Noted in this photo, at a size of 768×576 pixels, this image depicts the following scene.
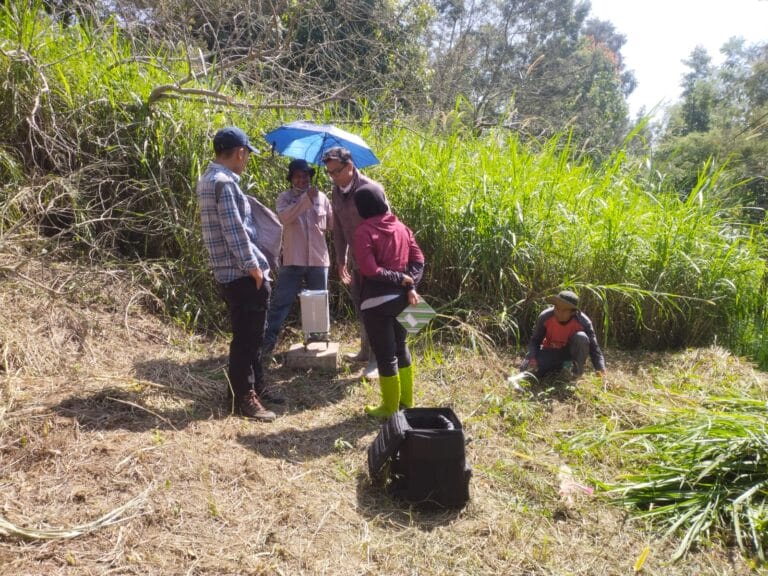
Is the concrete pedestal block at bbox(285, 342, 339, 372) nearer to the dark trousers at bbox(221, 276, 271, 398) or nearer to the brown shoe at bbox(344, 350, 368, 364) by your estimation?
the brown shoe at bbox(344, 350, 368, 364)

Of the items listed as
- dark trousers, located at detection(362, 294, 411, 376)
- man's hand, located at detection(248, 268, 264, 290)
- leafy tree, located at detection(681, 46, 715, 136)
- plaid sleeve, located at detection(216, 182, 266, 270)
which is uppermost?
leafy tree, located at detection(681, 46, 715, 136)

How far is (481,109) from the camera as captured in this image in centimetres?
973

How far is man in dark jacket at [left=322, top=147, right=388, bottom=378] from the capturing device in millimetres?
3260

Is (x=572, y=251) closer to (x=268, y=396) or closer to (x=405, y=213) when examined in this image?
(x=405, y=213)

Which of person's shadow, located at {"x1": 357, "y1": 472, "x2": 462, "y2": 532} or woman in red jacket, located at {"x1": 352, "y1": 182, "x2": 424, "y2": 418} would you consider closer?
person's shadow, located at {"x1": 357, "y1": 472, "x2": 462, "y2": 532}

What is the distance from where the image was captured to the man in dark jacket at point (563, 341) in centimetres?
371

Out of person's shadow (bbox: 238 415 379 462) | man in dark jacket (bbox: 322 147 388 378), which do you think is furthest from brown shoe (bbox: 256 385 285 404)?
man in dark jacket (bbox: 322 147 388 378)

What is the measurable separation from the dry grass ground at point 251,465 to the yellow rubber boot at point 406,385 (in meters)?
0.25

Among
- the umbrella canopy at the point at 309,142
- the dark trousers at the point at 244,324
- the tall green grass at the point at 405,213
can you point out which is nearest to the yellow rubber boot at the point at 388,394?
the dark trousers at the point at 244,324

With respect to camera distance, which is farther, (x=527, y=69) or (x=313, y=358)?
(x=527, y=69)

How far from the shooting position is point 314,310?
386 cm

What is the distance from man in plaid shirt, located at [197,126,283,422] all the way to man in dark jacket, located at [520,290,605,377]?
1915 millimetres

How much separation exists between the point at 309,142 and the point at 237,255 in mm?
1431

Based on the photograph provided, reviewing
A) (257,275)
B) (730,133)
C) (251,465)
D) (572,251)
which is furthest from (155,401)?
(730,133)
